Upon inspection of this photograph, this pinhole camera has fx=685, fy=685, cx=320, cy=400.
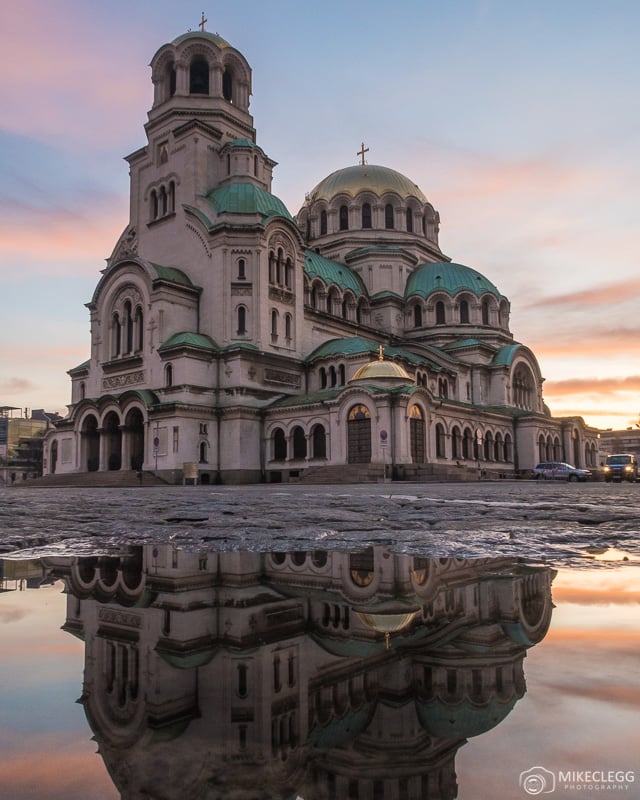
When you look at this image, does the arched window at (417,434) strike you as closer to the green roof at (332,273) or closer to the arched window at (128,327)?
the green roof at (332,273)

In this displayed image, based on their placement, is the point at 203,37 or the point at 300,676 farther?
the point at 203,37

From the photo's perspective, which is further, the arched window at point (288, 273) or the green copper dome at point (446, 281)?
the green copper dome at point (446, 281)

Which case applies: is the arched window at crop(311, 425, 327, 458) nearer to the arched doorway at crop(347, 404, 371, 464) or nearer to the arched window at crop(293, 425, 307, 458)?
the arched window at crop(293, 425, 307, 458)

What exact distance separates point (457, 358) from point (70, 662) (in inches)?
1930

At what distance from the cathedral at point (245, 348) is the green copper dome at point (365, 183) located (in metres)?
5.53

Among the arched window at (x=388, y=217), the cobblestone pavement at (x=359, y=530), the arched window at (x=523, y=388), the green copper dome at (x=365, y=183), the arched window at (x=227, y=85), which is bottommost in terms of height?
the cobblestone pavement at (x=359, y=530)

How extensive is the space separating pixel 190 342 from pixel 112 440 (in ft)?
27.1

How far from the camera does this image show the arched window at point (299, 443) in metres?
36.5

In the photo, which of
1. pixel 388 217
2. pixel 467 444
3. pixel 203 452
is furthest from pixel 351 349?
pixel 388 217

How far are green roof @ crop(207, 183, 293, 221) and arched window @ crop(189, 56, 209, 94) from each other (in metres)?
7.34

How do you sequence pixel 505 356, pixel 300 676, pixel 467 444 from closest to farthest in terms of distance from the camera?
pixel 300 676
pixel 467 444
pixel 505 356

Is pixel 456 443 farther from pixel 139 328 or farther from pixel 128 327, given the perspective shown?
pixel 128 327

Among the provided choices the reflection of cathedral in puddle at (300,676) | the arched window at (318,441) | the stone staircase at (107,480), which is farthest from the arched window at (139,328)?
the reflection of cathedral in puddle at (300,676)

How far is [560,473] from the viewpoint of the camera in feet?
133
